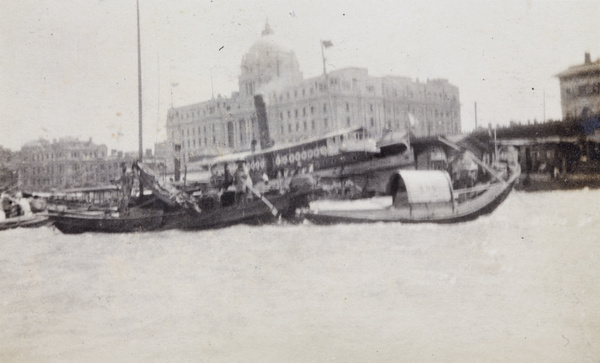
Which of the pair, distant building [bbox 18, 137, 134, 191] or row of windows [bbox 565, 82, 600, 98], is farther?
distant building [bbox 18, 137, 134, 191]

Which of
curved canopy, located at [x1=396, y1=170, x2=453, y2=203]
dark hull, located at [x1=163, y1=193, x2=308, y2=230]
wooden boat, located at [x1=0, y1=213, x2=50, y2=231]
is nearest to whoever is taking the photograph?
curved canopy, located at [x1=396, y1=170, x2=453, y2=203]

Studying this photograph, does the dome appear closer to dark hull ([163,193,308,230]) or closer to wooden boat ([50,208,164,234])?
dark hull ([163,193,308,230])

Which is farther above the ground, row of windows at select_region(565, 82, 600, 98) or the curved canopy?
row of windows at select_region(565, 82, 600, 98)

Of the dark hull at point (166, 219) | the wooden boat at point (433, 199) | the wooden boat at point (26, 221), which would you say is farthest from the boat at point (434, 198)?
the wooden boat at point (26, 221)

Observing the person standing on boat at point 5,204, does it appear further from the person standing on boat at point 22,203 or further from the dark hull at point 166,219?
the dark hull at point 166,219

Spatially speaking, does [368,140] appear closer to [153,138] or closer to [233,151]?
[233,151]

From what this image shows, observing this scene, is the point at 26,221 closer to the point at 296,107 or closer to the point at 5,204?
the point at 5,204

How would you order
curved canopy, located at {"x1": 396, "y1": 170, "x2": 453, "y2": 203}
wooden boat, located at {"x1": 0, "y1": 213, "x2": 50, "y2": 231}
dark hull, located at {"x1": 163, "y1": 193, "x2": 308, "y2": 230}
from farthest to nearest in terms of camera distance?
1. wooden boat, located at {"x1": 0, "y1": 213, "x2": 50, "y2": 231}
2. dark hull, located at {"x1": 163, "y1": 193, "x2": 308, "y2": 230}
3. curved canopy, located at {"x1": 396, "y1": 170, "x2": 453, "y2": 203}

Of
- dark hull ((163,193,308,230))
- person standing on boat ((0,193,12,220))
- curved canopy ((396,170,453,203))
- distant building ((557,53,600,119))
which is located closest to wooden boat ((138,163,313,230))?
dark hull ((163,193,308,230))

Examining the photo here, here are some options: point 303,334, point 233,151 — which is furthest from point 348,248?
point 233,151
